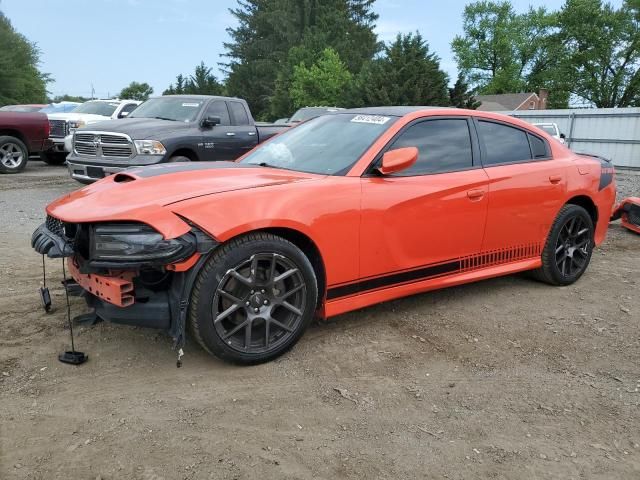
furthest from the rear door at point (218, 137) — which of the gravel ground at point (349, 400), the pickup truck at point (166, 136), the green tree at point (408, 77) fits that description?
the green tree at point (408, 77)

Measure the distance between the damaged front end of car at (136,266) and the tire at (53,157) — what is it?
13200mm

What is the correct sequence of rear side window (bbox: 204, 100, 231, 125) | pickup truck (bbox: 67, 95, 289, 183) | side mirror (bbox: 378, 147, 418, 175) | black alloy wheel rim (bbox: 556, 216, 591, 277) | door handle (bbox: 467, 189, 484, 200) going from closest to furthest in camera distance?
side mirror (bbox: 378, 147, 418, 175)
door handle (bbox: 467, 189, 484, 200)
black alloy wheel rim (bbox: 556, 216, 591, 277)
pickup truck (bbox: 67, 95, 289, 183)
rear side window (bbox: 204, 100, 231, 125)

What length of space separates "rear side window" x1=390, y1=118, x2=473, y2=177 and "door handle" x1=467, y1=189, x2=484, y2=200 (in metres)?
0.21

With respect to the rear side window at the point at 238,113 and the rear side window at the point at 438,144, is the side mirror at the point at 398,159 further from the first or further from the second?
the rear side window at the point at 238,113

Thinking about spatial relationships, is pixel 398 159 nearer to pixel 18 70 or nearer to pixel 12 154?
pixel 12 154

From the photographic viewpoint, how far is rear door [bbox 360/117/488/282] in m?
3.79

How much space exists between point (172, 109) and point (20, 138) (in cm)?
527

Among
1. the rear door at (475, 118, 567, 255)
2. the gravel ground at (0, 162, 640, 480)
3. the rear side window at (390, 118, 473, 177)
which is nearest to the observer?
the gravel ground at (0, 162, 640, 480)

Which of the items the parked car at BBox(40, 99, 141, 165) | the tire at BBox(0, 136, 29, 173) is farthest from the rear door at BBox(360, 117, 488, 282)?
the tire at BBox(0, 136, 29, 173)

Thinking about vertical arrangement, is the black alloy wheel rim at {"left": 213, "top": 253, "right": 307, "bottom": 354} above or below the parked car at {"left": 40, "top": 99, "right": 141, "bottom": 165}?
below

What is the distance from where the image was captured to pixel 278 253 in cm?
333

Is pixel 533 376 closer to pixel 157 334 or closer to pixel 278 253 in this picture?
pixel 278 253

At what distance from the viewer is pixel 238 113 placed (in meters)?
10.3

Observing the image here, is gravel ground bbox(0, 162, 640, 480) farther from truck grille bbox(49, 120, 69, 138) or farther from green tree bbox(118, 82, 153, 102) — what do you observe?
green tree bbox(118, 82, 153, 102)
